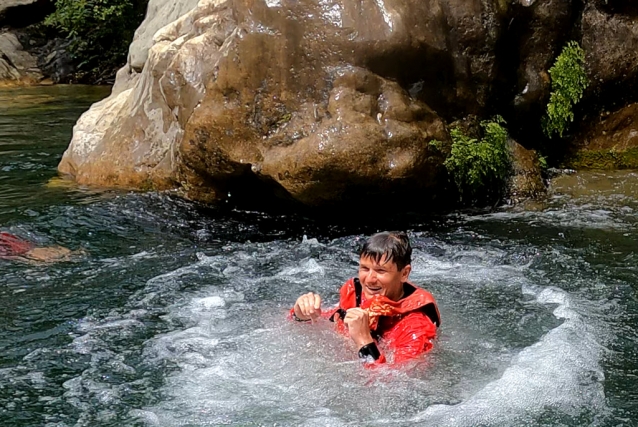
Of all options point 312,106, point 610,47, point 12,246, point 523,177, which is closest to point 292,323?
point 312,106

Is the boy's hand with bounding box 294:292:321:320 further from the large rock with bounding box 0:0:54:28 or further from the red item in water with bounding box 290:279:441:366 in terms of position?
the large rock with bounding box 0:0:54:28

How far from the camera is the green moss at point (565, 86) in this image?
920cm

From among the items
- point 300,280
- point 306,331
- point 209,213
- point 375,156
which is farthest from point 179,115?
point 306,331

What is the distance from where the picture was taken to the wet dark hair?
197 inches

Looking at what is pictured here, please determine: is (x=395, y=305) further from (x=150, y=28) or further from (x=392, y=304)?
(x=150, y=28)

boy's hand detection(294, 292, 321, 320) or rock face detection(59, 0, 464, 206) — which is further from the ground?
rock face detection(59, 0, 464, 206)

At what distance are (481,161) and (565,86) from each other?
65.8 inches

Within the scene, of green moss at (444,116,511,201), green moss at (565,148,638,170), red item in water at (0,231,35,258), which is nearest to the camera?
red item in water at (0,231,35,258)

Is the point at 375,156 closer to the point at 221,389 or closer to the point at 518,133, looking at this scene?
the point at 518,133

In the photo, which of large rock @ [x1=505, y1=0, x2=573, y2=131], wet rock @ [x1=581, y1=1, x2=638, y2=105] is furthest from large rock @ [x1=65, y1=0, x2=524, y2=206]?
wet rock @ [x1=581, y1=1, x2=638, y2=105]

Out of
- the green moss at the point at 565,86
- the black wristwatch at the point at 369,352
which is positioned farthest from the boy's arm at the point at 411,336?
the green moss at the point at 565,86

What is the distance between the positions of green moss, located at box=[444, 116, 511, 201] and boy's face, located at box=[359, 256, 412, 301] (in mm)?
3192

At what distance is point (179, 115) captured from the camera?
360 inches

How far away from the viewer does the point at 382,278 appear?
5.06 m
